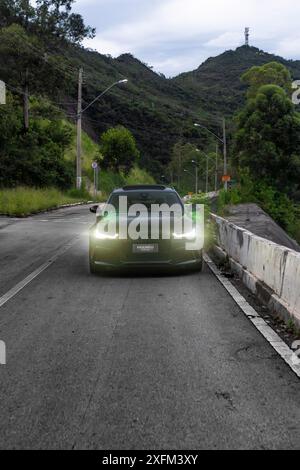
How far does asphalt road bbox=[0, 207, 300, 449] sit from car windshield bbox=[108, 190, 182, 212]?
2834 mm

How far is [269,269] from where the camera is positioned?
7266 millimetres

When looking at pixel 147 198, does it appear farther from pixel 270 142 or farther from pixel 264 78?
pixel 264 78

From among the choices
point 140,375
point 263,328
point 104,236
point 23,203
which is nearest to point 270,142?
point 23,203

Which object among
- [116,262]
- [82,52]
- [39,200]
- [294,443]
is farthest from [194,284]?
[82,52]

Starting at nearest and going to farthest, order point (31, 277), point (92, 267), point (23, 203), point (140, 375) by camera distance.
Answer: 1. point (140, 375)
2. point (31, 277)
3. point (92, 267)
4. point (23, 203)

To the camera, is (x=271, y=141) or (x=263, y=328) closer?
(x=263, y=328)

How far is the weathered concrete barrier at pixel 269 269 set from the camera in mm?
6059

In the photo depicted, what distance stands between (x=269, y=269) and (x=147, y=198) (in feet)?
12.3

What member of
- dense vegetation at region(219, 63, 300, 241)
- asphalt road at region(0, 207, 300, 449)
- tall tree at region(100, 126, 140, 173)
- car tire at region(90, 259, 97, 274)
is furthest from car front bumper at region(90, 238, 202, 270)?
tall tree at region(100, 126, 140, 173)

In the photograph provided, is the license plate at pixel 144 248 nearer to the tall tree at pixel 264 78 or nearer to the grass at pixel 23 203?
the grass at pixel 23 203

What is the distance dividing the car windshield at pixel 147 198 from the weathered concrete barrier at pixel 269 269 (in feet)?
4.29

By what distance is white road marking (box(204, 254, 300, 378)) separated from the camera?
486 centimetres

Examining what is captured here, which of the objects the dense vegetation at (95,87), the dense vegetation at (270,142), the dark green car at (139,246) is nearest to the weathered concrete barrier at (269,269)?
the dark green car at (139,246)

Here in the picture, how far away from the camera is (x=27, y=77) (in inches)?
1609
